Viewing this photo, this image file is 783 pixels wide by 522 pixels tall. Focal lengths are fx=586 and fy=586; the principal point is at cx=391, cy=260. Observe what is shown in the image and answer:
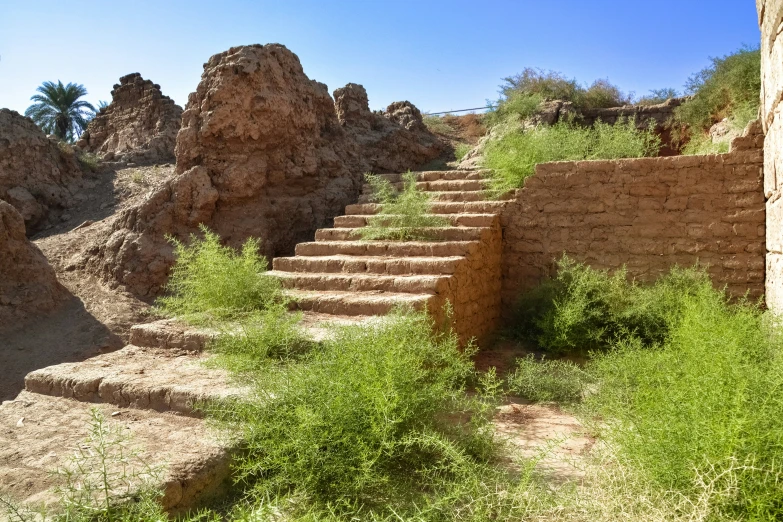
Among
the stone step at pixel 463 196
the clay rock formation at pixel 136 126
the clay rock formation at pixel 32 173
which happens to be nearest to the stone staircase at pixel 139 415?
the stone step at pixel 463 196

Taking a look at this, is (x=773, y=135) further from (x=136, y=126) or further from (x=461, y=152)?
(x=136, y=126)

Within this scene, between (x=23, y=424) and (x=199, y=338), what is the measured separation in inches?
54.4

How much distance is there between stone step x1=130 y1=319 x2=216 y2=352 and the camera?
4.63 meters

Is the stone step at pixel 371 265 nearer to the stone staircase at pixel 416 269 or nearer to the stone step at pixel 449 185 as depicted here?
the stone staircase at pixel 416 269

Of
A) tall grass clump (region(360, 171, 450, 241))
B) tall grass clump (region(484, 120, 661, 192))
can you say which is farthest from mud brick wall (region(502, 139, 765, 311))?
tall grass clump (region(360, 171, 450, 241))

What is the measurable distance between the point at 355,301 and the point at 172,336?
153 cm

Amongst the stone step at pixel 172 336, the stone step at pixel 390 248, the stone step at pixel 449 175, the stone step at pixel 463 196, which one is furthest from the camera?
the stone step at pixel 449 175

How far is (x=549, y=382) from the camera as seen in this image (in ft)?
14.5

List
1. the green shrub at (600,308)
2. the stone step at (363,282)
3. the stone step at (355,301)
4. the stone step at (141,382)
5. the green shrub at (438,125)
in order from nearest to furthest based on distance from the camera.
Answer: the stone step at (141,382), the stone step at (355,301), the stone step at (363,282), the green shrub at (600,308), the green shrub at (438,125)

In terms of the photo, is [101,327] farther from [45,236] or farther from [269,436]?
[269,436]

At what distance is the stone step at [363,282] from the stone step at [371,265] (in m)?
0.13

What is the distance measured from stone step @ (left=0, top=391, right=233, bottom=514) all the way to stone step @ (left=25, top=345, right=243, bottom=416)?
3.6 inches

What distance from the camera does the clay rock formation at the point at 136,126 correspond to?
1409 centimetres

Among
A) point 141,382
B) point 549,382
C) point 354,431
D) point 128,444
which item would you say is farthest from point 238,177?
point 354,431
